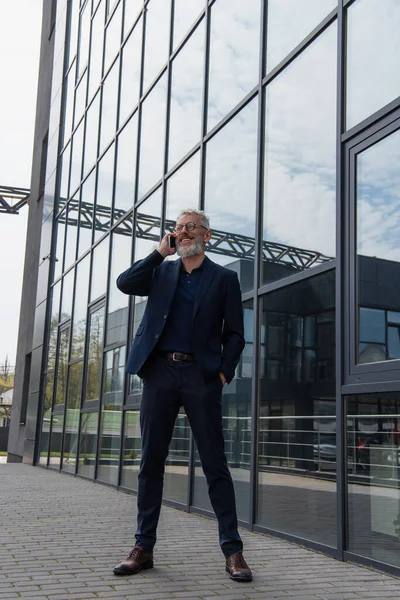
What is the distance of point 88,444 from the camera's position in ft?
38.1

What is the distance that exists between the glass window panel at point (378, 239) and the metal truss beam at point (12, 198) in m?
26.9

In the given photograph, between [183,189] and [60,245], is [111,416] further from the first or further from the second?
A: [60,245]

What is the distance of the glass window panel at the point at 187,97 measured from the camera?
329 inches

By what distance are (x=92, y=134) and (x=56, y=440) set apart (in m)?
5.98

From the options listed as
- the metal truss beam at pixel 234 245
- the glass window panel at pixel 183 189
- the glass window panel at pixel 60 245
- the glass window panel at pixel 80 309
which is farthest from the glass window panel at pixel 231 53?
the glass window panel at pixel 60 245

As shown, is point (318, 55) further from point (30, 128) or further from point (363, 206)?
point (30, 128)

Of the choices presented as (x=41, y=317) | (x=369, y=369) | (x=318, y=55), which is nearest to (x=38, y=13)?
(x=41, y=317)

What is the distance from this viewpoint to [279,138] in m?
6.19

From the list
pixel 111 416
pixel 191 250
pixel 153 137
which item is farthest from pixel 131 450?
pixel 191 250

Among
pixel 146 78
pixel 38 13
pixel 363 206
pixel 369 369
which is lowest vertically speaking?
pixel 369 369

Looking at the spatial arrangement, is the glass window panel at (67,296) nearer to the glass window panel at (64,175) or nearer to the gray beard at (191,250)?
the glass window panel at (64,175)

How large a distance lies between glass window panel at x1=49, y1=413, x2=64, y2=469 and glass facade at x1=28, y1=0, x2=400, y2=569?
9.17ft

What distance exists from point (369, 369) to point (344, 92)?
6.68 ft

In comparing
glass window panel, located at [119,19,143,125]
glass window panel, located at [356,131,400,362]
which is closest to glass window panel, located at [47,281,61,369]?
glass window panel, located at [119,19,143,125]
